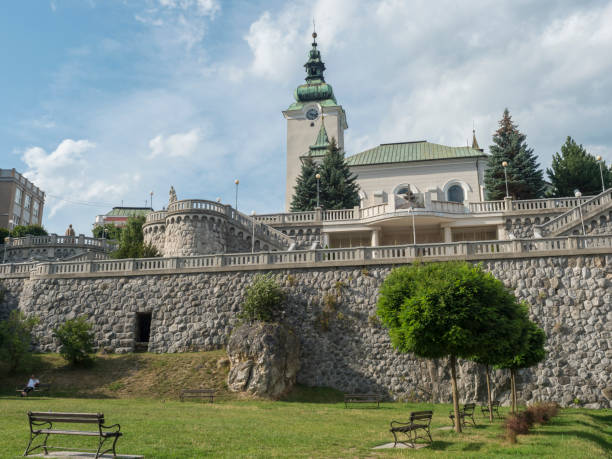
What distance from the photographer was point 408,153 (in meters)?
58.8

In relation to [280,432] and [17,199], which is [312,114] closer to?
[17,199]

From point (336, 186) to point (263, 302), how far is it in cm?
2324

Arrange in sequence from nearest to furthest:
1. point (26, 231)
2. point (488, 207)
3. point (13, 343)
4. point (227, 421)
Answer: point (227, 421), point (13, 343), point (488, 207), point (26, 231)

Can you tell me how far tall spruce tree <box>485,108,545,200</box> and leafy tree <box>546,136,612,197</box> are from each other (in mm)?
1514

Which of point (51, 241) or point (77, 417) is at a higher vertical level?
point (51, 241)

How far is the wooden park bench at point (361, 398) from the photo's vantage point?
2436cm

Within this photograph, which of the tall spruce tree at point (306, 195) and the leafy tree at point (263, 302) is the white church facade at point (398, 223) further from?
the tall spruce tree at point (306, 195)

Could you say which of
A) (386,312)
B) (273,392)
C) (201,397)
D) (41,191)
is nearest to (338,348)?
(273,392)

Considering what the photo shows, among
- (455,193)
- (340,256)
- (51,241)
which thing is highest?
(455,193)

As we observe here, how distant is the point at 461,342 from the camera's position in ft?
54.7

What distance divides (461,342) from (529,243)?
13.6 meters

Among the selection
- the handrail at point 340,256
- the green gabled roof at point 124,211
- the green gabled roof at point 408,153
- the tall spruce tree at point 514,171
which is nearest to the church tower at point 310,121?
the green gabled roof at point 408,153

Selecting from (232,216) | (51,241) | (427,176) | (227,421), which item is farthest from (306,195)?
(227,421)

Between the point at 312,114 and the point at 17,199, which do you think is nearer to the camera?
the point at 312,114
